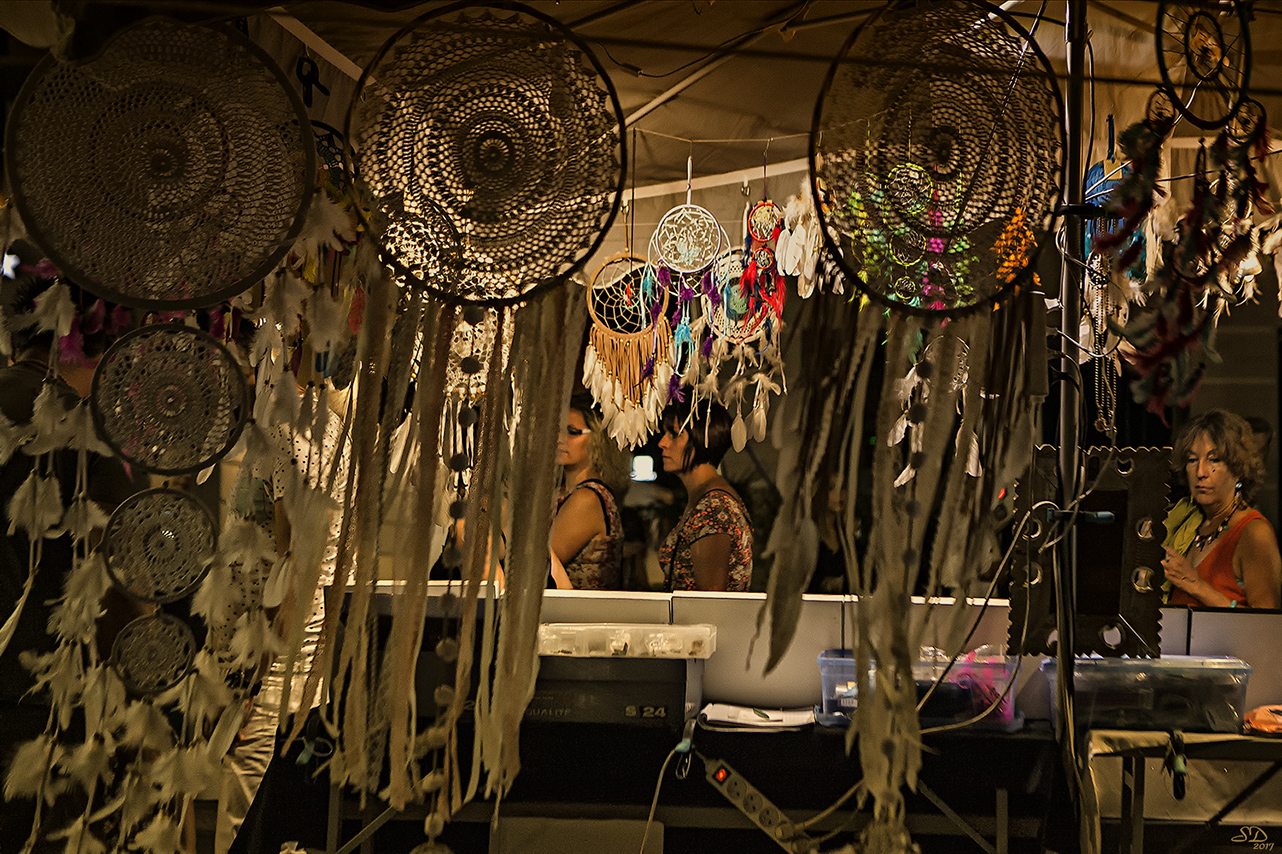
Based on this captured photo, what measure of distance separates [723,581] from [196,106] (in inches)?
81.9

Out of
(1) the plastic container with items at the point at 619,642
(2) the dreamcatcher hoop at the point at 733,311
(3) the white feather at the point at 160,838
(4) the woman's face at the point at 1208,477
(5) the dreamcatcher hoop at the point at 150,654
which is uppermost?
(2) the dreamcatcher hoop at the point at 733,311

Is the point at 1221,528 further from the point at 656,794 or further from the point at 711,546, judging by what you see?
the point at 656,794

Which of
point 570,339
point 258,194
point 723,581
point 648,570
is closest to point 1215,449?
point 723,581

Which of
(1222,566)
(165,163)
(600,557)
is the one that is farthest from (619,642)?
(1222,566)

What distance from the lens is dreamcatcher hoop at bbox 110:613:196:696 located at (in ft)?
4.68

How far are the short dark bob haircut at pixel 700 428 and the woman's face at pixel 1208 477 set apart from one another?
5.67 ft

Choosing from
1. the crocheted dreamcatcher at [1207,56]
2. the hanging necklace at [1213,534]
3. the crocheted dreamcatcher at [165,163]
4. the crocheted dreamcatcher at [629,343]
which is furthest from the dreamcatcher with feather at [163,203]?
the hanging necklace at [1213,534]

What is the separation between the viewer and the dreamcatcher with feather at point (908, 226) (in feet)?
3.75

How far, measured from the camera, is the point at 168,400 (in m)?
1.31

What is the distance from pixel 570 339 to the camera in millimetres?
1229

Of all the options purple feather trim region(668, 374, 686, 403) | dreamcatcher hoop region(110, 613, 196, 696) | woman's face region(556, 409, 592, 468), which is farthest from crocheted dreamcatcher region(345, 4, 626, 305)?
woman's face region(556, 409, 592, 468)

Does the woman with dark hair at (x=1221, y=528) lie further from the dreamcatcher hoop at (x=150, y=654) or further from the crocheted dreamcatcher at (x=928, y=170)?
the dreamcatcher hoop at (x=150, y=654)

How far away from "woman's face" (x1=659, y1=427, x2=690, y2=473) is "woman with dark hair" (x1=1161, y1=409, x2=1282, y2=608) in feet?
5.75

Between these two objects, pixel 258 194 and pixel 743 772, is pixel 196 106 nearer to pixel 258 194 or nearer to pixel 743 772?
pixel 258 194
